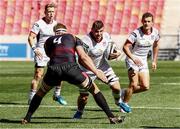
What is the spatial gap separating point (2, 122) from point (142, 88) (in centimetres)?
349

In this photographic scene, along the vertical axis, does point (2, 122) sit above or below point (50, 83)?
below

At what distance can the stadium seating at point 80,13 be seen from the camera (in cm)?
4184

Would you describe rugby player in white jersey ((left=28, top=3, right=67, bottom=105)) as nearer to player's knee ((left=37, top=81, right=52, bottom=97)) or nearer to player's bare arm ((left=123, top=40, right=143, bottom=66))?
player's bare arm ((left=123, top=40, right=143, bottom=66))

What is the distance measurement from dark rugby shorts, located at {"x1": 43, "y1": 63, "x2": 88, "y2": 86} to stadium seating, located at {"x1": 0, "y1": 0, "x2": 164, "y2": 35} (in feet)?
101

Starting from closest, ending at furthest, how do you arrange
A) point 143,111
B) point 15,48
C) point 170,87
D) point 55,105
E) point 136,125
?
point 136,125 < point 143,111 < point 55,105 < point 170,87 < point 15,48

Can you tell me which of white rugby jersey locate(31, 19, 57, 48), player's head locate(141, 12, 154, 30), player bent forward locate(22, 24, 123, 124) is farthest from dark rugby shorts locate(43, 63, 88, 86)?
white rugby jersey locate(31, 19, 57, 48)

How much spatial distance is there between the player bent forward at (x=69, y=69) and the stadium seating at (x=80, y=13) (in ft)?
101

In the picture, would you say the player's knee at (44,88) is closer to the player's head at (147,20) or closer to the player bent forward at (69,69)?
the player bent forward at (69,69)

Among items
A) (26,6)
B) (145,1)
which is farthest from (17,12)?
(145,1)

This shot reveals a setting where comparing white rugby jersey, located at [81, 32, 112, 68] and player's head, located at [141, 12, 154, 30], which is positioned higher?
player's head, located at [141, 12, 154, 30]

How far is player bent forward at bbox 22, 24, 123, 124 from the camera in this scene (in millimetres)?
10477

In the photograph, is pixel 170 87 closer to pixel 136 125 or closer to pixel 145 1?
pixel 136 125

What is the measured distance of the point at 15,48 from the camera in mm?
37906

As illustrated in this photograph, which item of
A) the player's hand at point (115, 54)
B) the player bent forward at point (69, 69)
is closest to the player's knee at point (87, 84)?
the player bent forward at point (69, 69)
